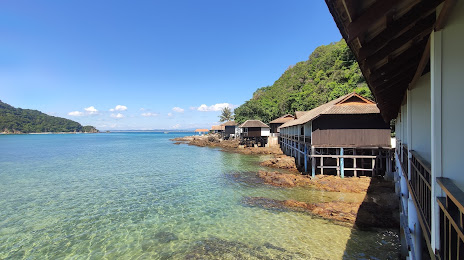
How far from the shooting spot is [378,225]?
9258 millimetres

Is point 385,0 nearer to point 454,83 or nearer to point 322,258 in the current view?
point 454,83

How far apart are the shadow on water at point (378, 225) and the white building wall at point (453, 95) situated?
5789 millimetres

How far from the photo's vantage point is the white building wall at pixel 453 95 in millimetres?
2711

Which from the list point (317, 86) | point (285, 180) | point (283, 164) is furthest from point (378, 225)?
point (317, 86)

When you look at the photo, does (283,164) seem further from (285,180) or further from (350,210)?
(350,210)

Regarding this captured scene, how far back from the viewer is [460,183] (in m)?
2.90

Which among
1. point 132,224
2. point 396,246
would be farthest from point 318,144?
point 132,224

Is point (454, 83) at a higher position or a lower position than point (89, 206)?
higher

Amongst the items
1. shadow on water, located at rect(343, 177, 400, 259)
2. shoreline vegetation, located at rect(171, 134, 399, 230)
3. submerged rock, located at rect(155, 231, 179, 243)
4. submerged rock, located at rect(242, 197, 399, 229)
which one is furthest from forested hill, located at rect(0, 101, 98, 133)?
shadow on water, located at rect(343, 177, 400, 259)

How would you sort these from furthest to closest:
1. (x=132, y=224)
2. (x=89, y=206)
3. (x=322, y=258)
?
(x=89, y=206), (x=132, y=224), (x=322, y=258)

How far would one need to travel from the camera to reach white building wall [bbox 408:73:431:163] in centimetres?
594

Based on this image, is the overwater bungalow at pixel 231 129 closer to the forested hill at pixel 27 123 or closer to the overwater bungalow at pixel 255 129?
the overwater bungalow at pixel 255 129

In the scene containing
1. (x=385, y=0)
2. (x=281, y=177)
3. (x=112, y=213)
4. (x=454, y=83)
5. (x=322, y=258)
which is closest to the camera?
(x=385, y=0)

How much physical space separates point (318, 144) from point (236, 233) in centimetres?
1076
